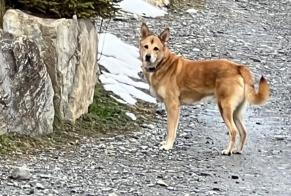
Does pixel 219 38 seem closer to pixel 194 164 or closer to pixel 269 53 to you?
pixel 269 53

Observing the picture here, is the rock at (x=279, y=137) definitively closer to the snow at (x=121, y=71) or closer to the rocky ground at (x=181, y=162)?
the rocky ground at (x=181, y=162)

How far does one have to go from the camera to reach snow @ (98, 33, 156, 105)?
11.6m

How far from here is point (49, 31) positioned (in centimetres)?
921

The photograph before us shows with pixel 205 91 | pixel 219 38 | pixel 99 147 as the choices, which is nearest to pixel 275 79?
pixel 219 38

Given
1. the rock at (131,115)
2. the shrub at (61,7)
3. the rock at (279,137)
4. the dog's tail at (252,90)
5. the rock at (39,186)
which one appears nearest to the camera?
the rock at (39,186)

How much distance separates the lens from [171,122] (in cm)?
944

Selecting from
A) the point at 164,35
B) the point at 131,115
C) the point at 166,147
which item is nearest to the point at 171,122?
the point at 166,147

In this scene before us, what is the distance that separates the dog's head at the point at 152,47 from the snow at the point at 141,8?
9156mm

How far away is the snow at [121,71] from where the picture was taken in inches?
455

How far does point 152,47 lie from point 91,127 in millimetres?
1190

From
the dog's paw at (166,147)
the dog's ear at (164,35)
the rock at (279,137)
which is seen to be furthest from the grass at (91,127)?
the rock at (279,137)

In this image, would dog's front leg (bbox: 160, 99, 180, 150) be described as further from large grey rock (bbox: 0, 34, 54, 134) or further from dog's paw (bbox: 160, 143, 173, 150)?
large grey rock (bbox: 0, 34, 54, 134)

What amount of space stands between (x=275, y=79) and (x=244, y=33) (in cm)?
465

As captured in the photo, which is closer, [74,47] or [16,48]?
[16,48]
